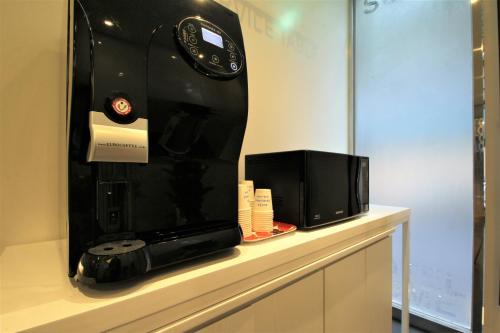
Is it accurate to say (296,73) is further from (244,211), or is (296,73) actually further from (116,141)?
(116,141)

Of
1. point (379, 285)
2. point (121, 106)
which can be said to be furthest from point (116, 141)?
point (379, 285)

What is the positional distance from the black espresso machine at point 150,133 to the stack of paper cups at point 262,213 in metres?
0.17

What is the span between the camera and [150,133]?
380 mm

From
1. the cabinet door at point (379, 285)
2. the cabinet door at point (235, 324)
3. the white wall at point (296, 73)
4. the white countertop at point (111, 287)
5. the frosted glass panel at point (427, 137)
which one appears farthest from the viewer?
the frosted glass panel at point (427, 137)

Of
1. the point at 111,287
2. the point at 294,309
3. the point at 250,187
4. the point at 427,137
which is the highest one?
the point at 427,137

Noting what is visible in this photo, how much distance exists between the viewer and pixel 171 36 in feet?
1.34

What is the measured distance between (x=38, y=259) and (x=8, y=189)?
222mm

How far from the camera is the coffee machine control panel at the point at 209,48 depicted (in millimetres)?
423

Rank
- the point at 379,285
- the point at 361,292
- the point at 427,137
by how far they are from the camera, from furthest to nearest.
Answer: the point at 427,137
the point at 379,285
the point at 361,292

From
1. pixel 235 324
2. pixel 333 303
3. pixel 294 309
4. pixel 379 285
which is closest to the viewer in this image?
pixel 235 324

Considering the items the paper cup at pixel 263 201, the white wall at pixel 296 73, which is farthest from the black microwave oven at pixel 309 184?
the white wall at pixel 296 73

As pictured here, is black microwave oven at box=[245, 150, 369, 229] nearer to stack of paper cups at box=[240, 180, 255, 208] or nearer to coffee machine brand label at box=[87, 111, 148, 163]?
stack of paper cups at box=[240, 180, 255, 208]

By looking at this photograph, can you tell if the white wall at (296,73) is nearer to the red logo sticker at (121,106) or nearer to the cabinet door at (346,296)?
the cabinet door at (346,296)

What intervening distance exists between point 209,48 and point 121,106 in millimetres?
207
